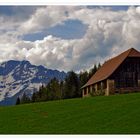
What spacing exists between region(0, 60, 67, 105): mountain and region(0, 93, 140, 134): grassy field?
2.47 feet

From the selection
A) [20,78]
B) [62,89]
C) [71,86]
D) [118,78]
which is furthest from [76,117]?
[118,78]

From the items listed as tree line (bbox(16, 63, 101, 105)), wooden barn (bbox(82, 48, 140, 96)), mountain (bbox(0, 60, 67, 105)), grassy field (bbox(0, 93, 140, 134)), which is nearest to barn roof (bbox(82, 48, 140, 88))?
wooden barn (bbox(82, 48, 140, 96))

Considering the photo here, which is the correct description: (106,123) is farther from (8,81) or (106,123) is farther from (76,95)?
(76,95)

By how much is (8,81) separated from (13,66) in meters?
0.62

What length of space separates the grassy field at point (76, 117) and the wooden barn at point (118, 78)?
1.12 meters

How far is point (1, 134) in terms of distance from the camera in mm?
16156

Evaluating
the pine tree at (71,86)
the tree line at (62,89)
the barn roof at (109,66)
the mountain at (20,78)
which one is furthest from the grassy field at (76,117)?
the barn roof at (109,66)

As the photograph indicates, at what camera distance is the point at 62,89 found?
69.4 feet

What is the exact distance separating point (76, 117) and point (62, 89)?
138 inches

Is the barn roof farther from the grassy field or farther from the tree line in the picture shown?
the grassy field

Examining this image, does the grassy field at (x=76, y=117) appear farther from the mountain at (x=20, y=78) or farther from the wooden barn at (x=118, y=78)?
the wooden barn at (x=118, y=78)

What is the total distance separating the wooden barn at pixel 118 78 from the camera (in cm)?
2165

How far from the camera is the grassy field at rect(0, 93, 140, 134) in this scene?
16.4m
